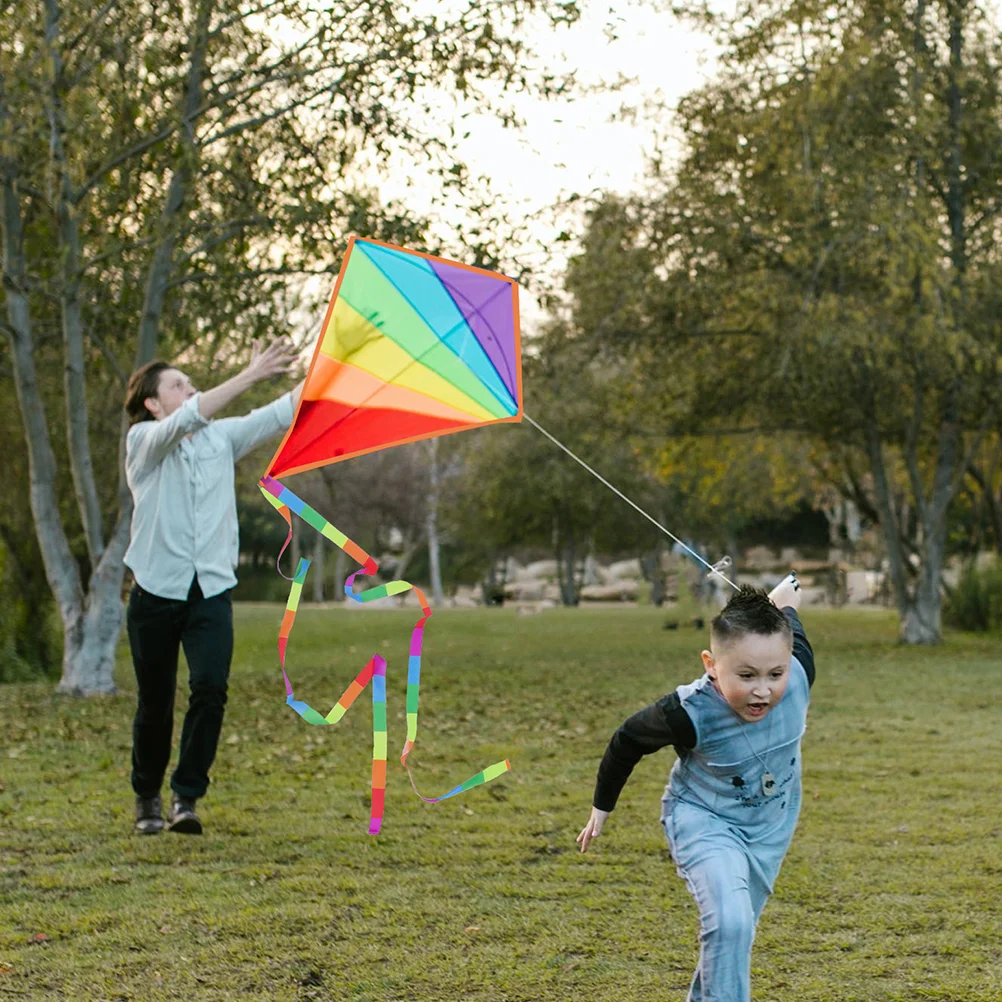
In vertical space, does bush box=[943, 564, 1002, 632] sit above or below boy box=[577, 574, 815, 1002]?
below

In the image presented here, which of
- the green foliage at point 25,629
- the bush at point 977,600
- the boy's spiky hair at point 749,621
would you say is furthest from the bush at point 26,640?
the bush at point 977,600

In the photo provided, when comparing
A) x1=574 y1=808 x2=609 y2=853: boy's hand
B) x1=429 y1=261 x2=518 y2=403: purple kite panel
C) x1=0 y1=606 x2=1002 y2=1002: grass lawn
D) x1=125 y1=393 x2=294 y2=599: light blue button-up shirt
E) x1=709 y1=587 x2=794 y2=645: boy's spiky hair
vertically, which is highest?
→ x1=429 y1=261 x2=518 y2=403: purple kite panel

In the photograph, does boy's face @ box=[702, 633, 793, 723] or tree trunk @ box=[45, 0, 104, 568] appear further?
tree trunk @ box=[45, 0, 104, 568]

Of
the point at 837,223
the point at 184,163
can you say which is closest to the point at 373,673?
the point at 184,163

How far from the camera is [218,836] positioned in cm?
652

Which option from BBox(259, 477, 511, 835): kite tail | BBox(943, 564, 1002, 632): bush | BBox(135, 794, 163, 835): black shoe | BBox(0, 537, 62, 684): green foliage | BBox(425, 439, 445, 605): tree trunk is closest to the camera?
BBox(259, 477, 511, 835): kite tail

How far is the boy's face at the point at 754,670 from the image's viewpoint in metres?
3.57

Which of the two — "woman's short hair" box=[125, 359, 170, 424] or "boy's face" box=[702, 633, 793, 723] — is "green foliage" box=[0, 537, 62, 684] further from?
"boy's face" box=[702, 633, 793, 723]

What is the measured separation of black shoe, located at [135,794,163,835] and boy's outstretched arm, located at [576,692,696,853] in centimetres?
346

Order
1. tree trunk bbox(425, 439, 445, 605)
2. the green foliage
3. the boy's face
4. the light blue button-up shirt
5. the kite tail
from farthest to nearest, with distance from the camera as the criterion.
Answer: tree trunk bbox(425, 439, 445, 605), the green foliage, the light blue button-up shirt, the kite tail, the boy's face

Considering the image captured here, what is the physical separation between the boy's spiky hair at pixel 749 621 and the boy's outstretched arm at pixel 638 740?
0.24 m

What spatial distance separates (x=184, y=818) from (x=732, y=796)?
3.61 meters

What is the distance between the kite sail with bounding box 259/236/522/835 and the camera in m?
5.29

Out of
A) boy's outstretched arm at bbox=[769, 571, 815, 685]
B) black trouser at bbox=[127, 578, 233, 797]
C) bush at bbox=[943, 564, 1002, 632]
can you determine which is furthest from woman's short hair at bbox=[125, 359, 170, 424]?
bush at bbox=[943, 564, 1002, 632]
